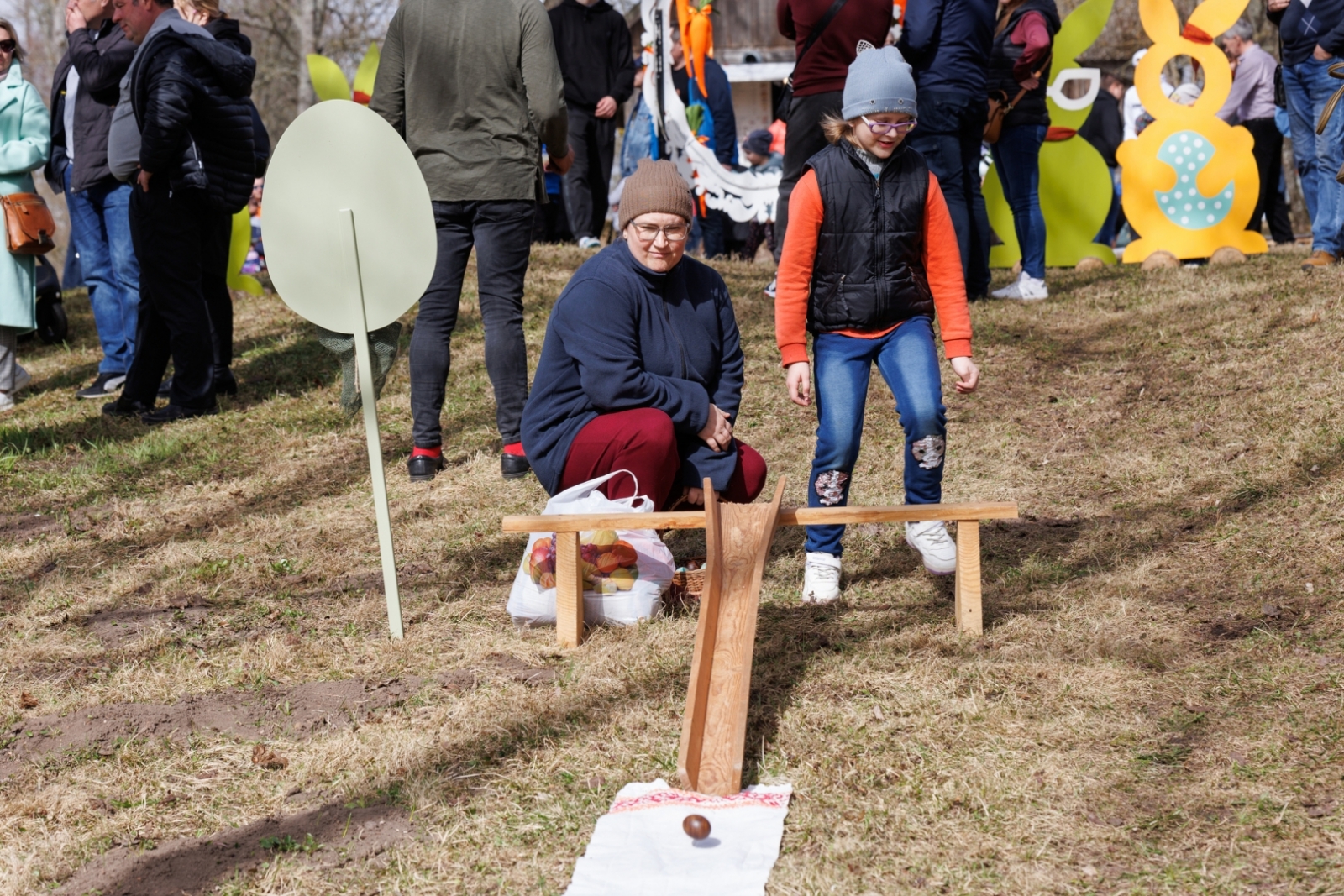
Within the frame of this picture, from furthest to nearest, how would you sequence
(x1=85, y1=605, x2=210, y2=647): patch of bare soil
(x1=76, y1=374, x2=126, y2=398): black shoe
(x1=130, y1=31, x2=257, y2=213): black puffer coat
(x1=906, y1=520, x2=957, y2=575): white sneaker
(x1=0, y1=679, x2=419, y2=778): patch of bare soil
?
(x1=76, y1=374, x2=126, y2=398): black shoe < (x1=130, y1=31, x2=257, y2=213): black puffer coat < (x1=906, y1=520, x2=957, y2=575): white sneaker < (x1=85, y1=605, x2=210, y2=647): patch of bare soil < (x1=0, y1=679, x2=419, y2=778): patch of bare soil

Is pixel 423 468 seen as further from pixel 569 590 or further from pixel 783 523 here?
pixel 783 523

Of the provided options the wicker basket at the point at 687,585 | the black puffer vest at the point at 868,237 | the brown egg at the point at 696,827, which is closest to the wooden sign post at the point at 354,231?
the wicker basket at the point at 687,585

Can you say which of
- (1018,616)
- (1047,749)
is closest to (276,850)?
(1047,749)

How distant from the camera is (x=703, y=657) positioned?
2.99 metres

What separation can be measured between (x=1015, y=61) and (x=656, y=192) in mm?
5225

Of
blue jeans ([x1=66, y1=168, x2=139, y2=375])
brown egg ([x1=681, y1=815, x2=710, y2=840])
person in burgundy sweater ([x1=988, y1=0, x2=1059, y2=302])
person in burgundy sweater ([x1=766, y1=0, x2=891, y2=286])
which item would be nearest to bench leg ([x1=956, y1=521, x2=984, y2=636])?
brown egg ([x1=681, y1=815, x2=710, y2=840])

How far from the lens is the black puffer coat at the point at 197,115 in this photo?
6.21 m

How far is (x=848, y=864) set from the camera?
8.34 feet

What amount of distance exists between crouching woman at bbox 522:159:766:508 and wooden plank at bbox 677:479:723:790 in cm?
51

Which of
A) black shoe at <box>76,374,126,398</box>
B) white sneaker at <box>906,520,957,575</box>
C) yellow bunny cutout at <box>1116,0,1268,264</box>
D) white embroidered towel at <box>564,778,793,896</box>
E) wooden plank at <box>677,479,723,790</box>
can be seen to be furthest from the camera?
yellow bunny cutout at <box>1116,0,1268,264</box>

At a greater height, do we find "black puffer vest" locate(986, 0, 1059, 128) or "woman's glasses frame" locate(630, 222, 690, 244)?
"black puffer vest" locate(986, 0, 1059, 128)

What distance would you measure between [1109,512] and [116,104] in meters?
5.37

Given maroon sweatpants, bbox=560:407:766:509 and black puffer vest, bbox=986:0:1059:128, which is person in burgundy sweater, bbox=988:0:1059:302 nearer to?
black puffer vest, bbox=986:0:1059:128

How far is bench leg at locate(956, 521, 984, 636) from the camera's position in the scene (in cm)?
366
